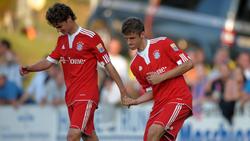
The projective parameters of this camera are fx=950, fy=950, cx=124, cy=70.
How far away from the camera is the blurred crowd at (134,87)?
17.0 metres

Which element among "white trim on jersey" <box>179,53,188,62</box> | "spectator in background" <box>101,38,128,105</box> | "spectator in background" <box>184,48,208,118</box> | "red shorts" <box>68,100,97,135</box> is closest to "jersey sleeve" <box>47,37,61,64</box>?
"red shorts" <box>68,100,97,135</box>

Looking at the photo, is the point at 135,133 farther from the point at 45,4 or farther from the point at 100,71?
the point at 45,4

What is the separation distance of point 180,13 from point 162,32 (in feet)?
2.26

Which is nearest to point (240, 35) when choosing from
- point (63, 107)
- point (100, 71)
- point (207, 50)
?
point (207, 50)

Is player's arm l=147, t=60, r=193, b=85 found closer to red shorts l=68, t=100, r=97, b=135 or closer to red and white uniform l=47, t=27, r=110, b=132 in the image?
red and white uniform l=47, t=27, r=110, b=132

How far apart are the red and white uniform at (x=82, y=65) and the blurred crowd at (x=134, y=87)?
4501 mm

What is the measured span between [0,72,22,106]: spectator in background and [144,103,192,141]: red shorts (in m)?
5.79

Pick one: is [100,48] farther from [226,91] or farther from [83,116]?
[226,91]

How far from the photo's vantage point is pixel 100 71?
1886 centimetres

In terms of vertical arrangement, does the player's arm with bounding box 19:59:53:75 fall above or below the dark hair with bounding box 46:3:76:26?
below

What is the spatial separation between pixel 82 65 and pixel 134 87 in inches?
232

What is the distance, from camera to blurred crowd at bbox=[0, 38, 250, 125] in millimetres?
17031

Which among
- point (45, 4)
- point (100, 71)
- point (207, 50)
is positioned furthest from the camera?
point (45, 4)

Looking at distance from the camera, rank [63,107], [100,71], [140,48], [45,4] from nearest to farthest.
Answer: [140,48] < [63,107] < [100,71] < [45,4]
